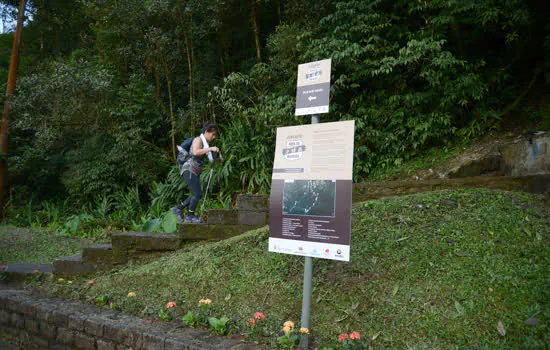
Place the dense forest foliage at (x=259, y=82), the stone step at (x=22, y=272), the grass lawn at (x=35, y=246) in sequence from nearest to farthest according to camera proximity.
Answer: the stone step at (x=22, y=272) < the grass lawn at (x=35, y=246) < the dense forest foliage at (x=259, y=82)

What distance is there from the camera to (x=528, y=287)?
2.48 meters

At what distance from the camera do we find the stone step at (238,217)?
429cm

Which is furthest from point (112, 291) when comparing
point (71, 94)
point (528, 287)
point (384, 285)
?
point (71, 94)

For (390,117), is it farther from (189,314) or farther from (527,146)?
(189,314)

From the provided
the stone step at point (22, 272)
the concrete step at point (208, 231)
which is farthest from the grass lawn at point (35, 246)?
the concrete step at point (208, 231)

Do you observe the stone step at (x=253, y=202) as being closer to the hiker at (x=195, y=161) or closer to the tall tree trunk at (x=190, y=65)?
the hiker at (x=195, y=161)

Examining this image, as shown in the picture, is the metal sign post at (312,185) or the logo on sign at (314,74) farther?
the logo on sign at (314,74)

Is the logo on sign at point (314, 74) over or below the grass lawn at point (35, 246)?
over

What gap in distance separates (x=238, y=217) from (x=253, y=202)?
0.26m

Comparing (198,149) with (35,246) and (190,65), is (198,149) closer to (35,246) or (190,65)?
(35,246)

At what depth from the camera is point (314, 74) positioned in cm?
253

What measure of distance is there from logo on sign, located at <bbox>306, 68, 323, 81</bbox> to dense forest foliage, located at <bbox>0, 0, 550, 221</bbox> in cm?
441

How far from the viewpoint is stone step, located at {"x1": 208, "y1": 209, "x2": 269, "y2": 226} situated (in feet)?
14.1

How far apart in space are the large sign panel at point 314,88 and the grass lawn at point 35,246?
542 cm
